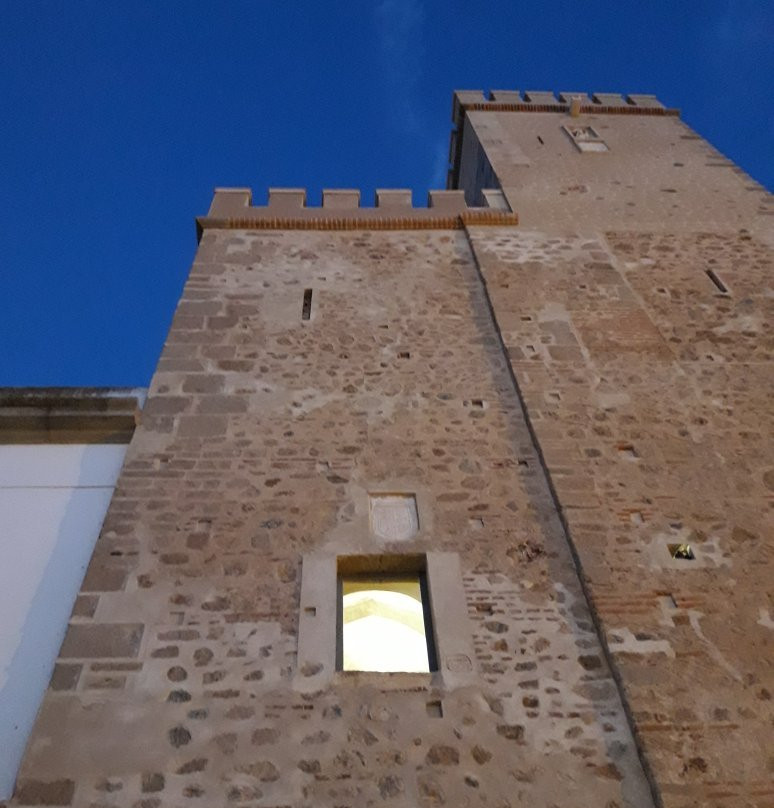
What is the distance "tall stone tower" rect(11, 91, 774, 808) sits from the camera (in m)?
3.30

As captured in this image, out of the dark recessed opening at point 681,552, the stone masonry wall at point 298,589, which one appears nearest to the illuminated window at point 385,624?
the stone masonry wall at point 298,589

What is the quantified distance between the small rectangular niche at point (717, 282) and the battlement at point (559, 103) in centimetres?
579

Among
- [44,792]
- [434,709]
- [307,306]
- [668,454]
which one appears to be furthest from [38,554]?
[668,454]

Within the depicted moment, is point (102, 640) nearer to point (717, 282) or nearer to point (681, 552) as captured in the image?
point (681, 552)

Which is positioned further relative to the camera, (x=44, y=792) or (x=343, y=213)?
(x=343, y=213)

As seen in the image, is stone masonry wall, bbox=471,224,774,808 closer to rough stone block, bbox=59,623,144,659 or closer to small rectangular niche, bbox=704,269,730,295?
small rectangular niche, bbox=704,269,730,295

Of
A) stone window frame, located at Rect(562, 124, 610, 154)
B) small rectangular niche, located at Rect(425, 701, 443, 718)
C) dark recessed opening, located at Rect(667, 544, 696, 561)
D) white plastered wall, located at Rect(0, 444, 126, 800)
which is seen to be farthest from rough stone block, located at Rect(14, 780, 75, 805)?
stone window frame, located at Rect(562, 124, 610, 154)

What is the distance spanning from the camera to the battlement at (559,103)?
12172 millimetres

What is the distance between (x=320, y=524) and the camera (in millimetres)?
4469

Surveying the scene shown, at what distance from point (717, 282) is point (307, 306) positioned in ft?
13.4

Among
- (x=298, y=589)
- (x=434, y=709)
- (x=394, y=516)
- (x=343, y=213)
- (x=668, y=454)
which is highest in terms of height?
(x=343, y=213)

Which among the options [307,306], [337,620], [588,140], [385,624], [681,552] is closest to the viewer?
[337,620]

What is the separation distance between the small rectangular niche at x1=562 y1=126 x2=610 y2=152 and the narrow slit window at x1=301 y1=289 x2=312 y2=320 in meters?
5.87

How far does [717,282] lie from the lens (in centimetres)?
720
